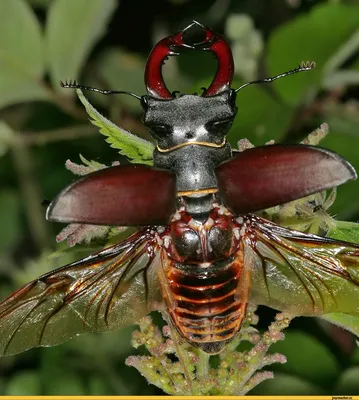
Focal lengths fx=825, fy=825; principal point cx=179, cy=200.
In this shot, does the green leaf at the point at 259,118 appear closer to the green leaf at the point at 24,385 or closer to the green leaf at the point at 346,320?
the green leaf at the point at 346,320

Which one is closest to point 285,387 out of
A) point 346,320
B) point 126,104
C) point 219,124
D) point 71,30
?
point 346,320

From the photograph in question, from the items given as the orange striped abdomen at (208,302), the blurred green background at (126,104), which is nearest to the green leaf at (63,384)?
the blurred green background at (126,104)

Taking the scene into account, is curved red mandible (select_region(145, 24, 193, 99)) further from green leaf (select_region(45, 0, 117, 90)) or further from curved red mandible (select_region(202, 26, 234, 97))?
green leaf (select_region(45, 0, 117, 90))

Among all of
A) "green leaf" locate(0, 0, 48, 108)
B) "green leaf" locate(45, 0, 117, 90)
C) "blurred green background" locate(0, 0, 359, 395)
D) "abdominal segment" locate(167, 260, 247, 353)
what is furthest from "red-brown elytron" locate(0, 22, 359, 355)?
"green leaf" locate(0, 0, 48, 108)

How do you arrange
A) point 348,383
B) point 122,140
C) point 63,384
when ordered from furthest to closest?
point 63,384 → point 348,383 → point 122,140

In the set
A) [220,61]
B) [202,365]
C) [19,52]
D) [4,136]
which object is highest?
[19,52]

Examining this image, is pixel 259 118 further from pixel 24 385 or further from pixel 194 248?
pixel 24 385

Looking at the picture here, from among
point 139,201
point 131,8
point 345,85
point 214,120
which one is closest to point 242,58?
point 345,85
